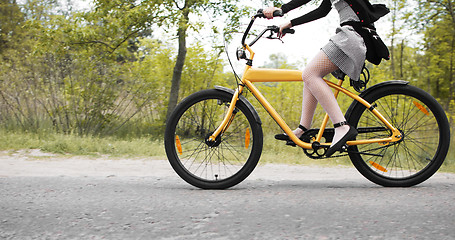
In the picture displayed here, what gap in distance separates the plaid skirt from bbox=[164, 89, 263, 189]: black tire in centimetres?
84

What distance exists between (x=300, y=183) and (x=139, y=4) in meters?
6.63

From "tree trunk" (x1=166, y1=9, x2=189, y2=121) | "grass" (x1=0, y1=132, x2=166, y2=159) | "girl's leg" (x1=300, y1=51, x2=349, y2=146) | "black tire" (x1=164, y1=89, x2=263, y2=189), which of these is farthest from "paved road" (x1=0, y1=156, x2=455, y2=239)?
"tree trunk" (x1=166, y1=9, x2=189, y2=121)

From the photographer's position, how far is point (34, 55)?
31.4ft

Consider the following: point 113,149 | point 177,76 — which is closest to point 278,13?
point 113,149

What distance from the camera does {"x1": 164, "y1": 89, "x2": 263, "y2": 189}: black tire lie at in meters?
3.76

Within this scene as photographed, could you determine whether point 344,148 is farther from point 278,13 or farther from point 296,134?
point 278,13

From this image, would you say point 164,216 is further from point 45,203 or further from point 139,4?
point 139,4

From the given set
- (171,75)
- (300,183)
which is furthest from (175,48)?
→ (300,183)

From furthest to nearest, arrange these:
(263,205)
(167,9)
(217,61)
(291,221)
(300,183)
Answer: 1. (217,61)
2. (167,9)
3. (300,183)
4. (263,205)
5. (291,221)

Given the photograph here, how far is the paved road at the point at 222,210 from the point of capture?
2408mm

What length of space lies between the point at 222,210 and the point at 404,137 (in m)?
1.92

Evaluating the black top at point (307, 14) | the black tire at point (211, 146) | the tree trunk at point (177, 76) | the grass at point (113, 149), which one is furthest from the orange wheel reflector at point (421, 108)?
the tree trunk at point (177, 76)

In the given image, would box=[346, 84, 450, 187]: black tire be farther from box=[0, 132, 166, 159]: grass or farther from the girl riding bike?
box=[0, 132, 166, 159]: grass

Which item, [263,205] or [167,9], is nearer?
[263,205]
